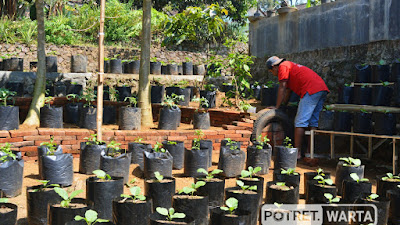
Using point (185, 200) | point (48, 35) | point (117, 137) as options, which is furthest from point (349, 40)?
point (48, 35)

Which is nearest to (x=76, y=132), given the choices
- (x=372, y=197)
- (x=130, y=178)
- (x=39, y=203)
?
(x=130, y=178)

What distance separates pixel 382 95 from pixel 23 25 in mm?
9581

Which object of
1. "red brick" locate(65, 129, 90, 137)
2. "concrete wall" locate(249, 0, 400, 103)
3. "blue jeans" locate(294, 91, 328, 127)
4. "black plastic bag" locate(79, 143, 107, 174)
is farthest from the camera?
"concrete wall" locate(249, 0, 400, 103)

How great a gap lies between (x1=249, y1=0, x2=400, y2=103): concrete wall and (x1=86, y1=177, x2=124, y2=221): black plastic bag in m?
4.95

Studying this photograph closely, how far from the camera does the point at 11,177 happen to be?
3.82 meters

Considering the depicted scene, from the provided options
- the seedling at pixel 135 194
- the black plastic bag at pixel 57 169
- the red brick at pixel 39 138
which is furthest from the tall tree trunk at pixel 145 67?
the seedling at pixel 135 194

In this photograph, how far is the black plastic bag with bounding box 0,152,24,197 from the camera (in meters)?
3.77

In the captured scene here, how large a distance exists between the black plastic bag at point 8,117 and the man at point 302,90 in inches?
132

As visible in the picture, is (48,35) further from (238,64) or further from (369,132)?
(369,132)

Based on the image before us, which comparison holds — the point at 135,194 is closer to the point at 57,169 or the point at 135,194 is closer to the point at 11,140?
the point at 57,169

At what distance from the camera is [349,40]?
7469 mm

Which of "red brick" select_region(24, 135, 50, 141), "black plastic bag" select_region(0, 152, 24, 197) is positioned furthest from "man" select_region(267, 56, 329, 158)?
"black plastic bag" select_region(0, 152, 24, 197)

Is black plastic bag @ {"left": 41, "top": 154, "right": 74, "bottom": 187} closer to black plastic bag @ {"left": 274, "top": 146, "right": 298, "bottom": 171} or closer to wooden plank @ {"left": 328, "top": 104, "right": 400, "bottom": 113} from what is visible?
black plastic bag @ {"left": 274, "top": 146, "right": 298, "bottom": 171}

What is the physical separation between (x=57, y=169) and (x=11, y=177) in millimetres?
444
